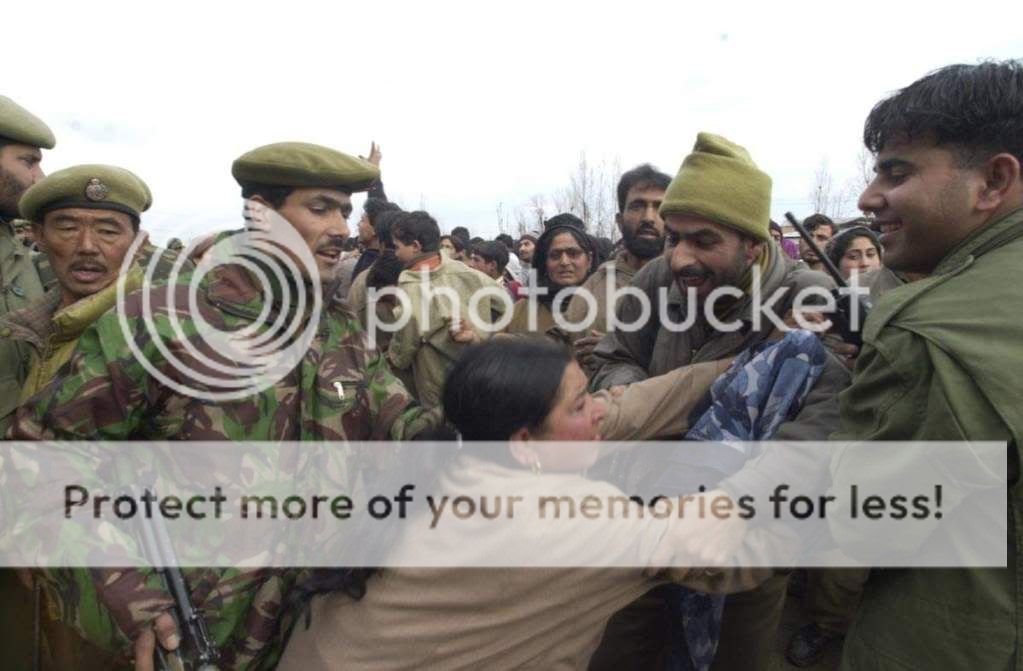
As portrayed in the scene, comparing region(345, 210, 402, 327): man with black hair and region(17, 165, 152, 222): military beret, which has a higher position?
region(17, 165, 152, 222): military beret

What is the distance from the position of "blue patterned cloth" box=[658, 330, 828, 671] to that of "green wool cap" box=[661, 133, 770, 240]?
17.1 inches

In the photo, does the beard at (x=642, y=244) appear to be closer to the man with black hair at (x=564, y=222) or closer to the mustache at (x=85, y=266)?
the man with black hair at (x=564, y=222)

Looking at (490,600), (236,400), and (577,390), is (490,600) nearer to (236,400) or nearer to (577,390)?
(577,390)

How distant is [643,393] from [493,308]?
2956 mm

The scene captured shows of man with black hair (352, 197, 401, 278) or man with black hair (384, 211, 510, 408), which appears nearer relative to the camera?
man with black hair (384, 211, 510, 408)

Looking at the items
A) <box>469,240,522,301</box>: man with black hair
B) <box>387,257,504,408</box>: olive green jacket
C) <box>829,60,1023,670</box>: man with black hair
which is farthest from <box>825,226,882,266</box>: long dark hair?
<box>469,240,522,301</box>: man with black hair

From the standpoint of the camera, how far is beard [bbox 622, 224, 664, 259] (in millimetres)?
3926

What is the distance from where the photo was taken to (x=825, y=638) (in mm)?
3354

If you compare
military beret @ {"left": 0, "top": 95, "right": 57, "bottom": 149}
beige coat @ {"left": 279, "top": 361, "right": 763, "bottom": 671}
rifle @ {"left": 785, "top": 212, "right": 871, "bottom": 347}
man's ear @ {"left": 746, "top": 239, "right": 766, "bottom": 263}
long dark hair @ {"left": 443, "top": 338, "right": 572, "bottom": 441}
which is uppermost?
military beret @ {"left": 0, "top": 95, "right": 57, "bottom": 149}

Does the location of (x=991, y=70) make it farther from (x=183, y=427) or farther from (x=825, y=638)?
(x=825, y=638)

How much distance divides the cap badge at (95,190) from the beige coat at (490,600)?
5.91 ft

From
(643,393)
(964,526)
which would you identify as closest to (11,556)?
(643,393)

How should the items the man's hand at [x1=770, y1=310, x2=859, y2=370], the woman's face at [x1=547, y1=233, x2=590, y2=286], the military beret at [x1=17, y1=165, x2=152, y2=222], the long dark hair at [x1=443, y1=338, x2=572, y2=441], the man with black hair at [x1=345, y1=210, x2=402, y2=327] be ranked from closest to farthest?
the long dark hair at [x1=443, y1=338, x2=572, y2=441] < the man's hand at [x1=770, y1=310, x2=859, y2=370] < the military beret at [x1=17, y1=165, x2=152, y2=222] < the woman's face at [x1=547, y1=233, x2=590, y2=286] < the man with black hair at [x1=345, y1=210, x2=402, y2=327]

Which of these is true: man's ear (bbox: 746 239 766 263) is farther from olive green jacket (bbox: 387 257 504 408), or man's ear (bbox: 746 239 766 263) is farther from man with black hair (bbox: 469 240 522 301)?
man with black hair (bbox: 469 240 522 301)
